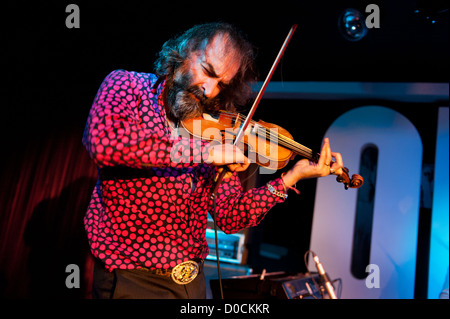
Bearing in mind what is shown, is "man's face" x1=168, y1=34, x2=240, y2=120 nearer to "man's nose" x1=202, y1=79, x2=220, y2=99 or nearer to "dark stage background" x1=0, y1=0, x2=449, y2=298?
"man's nose" x1=202, y1=79, x2=220, y2=99

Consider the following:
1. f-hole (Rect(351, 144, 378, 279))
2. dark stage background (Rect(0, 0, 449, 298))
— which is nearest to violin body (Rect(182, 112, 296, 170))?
dark stage background (Rect(0, 0, 449, 298))

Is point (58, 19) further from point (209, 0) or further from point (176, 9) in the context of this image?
point (209, 0)

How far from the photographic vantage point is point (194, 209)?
152 cm

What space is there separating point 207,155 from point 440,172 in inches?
151

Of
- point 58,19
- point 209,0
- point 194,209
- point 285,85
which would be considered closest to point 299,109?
point 285,85

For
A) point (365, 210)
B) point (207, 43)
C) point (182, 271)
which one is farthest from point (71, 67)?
point (365, 210)

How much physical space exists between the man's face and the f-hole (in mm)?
3252

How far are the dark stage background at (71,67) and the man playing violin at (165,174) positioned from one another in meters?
1.70

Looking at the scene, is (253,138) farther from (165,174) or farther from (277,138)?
(165,174)

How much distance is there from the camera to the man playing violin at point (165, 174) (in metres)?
1.17

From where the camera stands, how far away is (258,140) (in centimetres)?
174

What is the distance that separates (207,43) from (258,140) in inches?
20.3

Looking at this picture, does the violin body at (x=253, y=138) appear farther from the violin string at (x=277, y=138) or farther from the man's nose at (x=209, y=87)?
the man's nose at (x=209, y=87)

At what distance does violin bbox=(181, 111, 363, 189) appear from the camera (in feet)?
5.47
